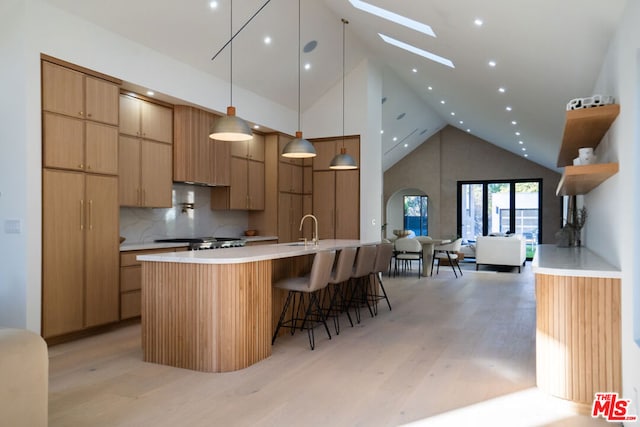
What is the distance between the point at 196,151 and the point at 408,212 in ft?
37.1

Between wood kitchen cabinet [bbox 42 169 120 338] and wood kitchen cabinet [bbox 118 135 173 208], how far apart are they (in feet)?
1.31

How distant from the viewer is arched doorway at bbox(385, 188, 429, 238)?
1584 cm

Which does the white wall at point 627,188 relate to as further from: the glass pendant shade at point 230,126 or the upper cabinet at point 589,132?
the glass pendant shade at point 230,126

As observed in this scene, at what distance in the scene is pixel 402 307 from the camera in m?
6.02

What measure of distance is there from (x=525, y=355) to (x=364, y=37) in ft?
17.7

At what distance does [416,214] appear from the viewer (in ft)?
52.5

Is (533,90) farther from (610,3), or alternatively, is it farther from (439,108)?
(439,108)

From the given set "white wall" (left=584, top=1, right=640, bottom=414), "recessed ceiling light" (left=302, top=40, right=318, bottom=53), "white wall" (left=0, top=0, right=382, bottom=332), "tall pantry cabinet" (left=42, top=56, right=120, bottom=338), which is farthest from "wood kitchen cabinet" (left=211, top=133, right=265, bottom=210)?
"white wall" (left=584, top=1, right=640, bottom=414)

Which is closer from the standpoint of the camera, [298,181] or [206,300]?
[206,300]

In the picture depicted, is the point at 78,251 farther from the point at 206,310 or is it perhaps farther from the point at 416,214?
the point at 416,214

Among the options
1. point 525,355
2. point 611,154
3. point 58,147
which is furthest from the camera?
point 58,147

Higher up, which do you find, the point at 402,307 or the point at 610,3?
the point at 610,3

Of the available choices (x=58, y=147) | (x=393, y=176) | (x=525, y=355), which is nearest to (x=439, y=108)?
(x=393, y=176)

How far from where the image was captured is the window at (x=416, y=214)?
52.0ft
